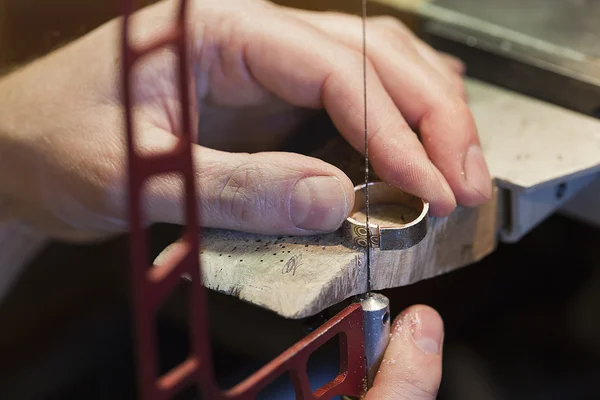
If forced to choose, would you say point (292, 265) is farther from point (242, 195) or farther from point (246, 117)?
point (246, 117)

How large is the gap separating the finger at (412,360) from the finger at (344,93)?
0.09 meters

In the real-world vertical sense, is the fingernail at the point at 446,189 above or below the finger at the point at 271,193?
below

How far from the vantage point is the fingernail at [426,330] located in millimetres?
640

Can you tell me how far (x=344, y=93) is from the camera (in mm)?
685

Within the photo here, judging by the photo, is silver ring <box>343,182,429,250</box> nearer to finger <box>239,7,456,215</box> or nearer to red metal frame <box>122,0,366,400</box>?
finger <box>239,7,456,215</box>

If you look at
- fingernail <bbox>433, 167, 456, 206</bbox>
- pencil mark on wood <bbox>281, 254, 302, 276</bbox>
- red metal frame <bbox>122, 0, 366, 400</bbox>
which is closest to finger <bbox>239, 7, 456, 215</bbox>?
fingernail <bbox>433, 167, 456, 206</bbox>

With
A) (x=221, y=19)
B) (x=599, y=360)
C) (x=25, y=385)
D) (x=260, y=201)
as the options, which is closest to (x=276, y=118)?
(x=221, y=19)

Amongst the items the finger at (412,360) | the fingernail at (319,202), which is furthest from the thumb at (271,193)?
the finger at (412,360)

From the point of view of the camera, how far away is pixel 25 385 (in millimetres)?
1092

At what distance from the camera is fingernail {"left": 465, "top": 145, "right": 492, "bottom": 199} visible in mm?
670

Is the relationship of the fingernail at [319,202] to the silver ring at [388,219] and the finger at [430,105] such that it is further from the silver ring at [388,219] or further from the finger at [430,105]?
the finger at [430,105]

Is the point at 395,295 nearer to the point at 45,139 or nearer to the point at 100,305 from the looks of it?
the point at 45,139

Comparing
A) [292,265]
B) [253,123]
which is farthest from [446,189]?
[253,123]

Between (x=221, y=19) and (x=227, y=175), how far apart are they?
21cm
